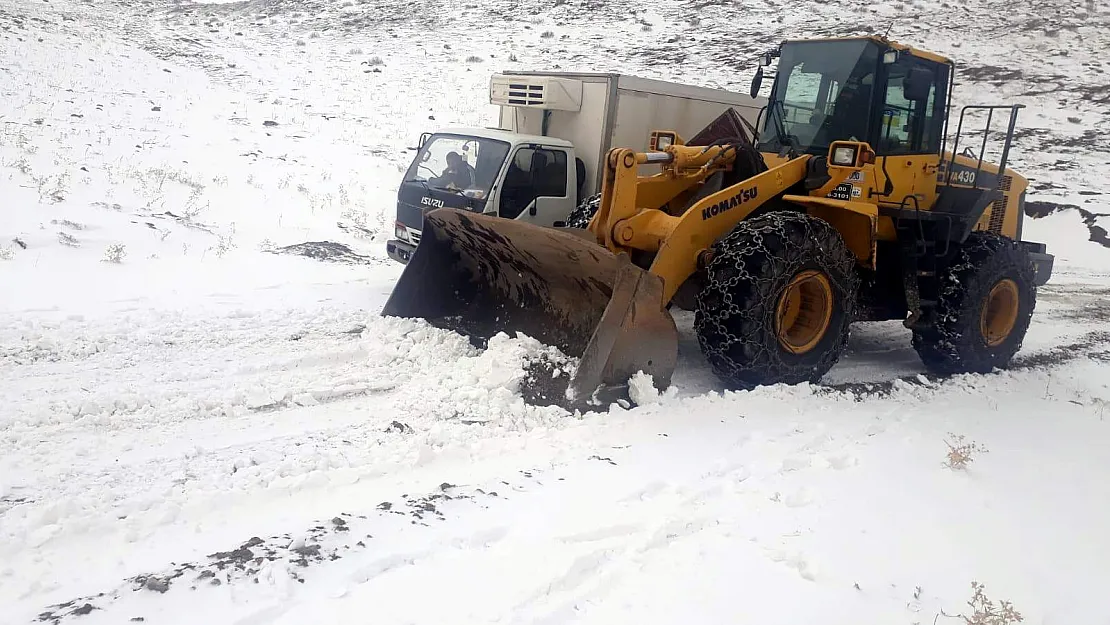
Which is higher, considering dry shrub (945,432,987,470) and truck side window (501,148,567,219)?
truck side window (501,148,567,219)

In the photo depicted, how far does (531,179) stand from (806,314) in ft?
12.0

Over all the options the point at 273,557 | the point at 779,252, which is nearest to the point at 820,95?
the point at 779,252

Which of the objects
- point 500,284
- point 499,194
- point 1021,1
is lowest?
point 500,284

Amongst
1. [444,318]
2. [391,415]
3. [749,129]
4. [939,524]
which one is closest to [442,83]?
[749,129]

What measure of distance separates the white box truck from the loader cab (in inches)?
68.1

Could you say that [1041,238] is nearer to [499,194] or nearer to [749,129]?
[749,129]

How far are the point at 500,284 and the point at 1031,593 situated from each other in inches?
166

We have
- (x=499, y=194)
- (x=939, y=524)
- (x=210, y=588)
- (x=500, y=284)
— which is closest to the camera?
(x=210, y=588)

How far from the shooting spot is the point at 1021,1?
26.4 metres

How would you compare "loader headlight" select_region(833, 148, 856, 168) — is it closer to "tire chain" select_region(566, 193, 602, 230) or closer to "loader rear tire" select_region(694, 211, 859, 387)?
"loader rear tire" select_region(694, 211, 859, 387)

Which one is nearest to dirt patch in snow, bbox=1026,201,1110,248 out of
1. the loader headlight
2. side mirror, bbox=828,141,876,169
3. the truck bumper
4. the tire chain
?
side mirror, bbox=828,141,876,169

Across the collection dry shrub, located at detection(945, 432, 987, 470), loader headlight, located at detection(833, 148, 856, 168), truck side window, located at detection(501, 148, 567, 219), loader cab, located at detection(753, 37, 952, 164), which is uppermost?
loader cab, located at detection(753, 37, 952, 164)

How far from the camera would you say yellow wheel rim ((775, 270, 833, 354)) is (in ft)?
19.1

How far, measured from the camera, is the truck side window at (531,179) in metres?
8.47
